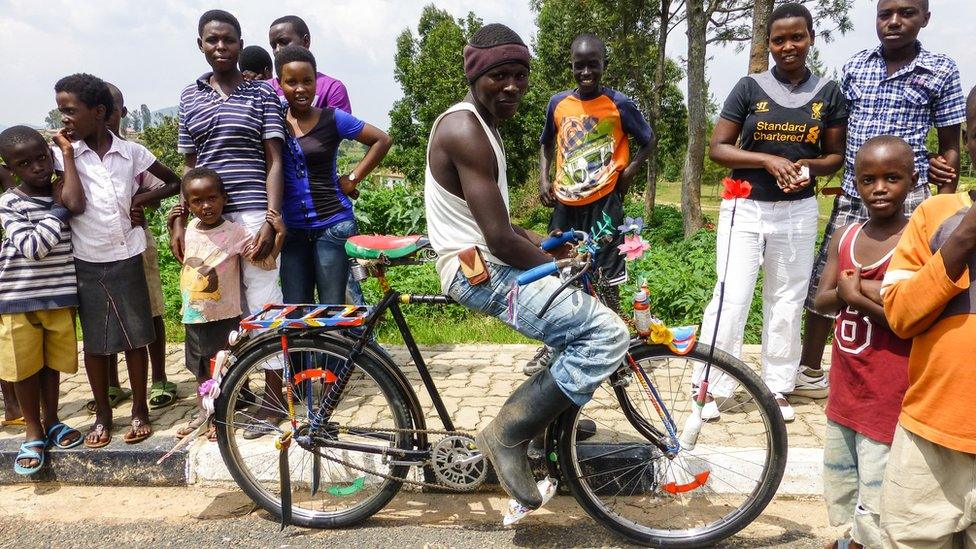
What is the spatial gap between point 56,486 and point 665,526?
121 inches

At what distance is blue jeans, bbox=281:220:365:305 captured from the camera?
3.86 metres

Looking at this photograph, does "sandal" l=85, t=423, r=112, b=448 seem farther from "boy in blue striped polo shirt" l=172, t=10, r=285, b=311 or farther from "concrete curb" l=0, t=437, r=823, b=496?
"boy in blue striped polo shirt" l=172, t=10, r=285, b=311

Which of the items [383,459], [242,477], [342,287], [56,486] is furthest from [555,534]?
[56,486]

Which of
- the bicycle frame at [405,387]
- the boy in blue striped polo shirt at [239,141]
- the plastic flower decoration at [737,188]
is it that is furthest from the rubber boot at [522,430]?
the boy in blue striped polo shirt at [239,141]

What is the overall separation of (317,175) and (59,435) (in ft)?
6.34

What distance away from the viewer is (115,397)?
14.3 feet

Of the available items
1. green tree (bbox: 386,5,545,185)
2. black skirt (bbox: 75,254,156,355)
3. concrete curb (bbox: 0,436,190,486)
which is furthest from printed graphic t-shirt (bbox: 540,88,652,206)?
green tree (bbox: 386,5,545,185)

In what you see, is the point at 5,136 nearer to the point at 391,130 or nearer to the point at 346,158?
the point at 346,158

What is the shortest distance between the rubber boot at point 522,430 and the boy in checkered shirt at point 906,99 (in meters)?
2.01

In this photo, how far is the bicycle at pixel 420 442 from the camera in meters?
2.86

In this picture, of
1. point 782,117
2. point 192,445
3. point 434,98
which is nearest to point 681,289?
point 782,117

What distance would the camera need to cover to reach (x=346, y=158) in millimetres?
9758

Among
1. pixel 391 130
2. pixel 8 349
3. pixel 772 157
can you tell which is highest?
pixel 391 130

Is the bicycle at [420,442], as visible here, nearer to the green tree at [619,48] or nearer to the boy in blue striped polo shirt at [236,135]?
the boy in blue striped polo shirt at [236,135]
